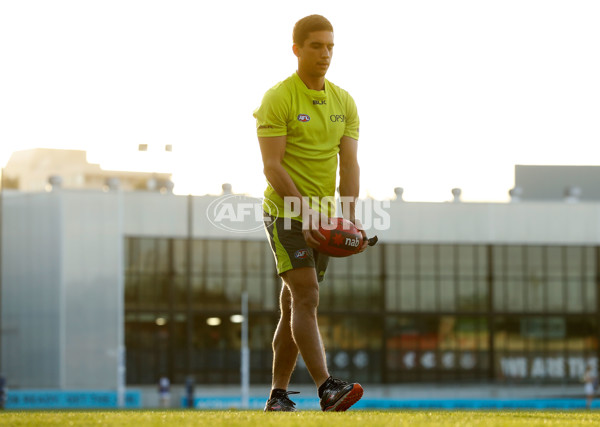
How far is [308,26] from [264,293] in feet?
161

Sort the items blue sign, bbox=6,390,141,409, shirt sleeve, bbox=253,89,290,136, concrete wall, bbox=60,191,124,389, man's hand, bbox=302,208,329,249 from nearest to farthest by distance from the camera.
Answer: man's hand, bbox=302,208,329,249, shirt sleeve, bbox=253,89,290,136, blue sign, bbox=6,390,141,409, concrete wall, bbox=60,191,124,389

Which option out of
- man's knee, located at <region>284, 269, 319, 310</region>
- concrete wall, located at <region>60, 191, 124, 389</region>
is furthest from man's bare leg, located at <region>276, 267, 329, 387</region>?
concrete wall, located at <region>60, 191, 124, 389</region>

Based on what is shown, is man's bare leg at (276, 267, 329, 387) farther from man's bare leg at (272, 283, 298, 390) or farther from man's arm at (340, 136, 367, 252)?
man's arm at (340, 136, 367, 252)

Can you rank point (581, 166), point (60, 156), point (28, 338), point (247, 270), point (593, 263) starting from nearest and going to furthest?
point (28, 338)
point (247, 270)
point (593, 263)
point (581, 166)
point (60, 156)

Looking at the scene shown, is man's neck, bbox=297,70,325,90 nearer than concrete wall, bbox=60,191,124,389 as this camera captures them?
Yes

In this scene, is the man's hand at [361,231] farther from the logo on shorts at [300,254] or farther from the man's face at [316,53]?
the man's face at [316,53]

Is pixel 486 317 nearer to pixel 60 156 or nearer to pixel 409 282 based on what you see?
pixel 409 282

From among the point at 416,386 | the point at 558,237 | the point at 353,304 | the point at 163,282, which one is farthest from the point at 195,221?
the point at 558,237

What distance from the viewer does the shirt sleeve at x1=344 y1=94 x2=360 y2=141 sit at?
6758mm

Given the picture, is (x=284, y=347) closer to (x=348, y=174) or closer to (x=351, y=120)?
(x=348, y=174)

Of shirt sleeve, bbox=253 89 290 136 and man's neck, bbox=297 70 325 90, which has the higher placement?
man's neck, bbox=297 70 325 90

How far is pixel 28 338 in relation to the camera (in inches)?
2051

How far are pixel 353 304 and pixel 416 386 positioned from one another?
490cm

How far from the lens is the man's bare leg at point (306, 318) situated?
634cm
